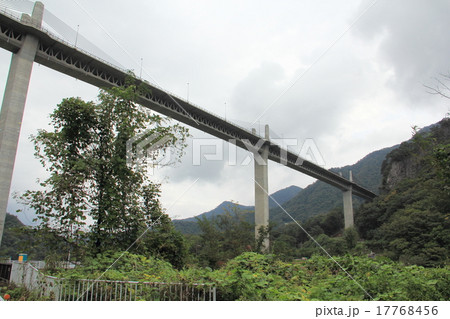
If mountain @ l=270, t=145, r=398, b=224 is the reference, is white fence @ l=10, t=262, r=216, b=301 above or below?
below

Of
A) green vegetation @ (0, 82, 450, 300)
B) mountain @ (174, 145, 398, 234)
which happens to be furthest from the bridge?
mountain @ (174, 145, 398, 234)

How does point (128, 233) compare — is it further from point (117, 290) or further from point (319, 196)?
point (319, 196)

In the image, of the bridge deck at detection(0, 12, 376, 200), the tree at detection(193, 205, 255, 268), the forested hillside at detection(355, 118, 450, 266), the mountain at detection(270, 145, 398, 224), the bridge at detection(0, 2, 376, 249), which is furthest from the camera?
the mountain at detection(270, 145, 398, 224)

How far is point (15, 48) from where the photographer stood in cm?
1919

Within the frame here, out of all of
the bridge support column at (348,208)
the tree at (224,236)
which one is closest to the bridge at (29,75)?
the tree at (224,236)

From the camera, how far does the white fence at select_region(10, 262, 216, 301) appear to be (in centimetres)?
491

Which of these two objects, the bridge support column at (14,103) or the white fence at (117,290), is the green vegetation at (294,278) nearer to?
the white fence at (117,290)

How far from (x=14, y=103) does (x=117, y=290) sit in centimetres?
1688

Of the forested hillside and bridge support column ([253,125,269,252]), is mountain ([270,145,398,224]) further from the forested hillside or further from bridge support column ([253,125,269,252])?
bridge support column ([253,125,269,252])

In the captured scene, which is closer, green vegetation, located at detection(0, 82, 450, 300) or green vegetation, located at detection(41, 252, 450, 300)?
green vegetation, located at detection(41, 252, 450, 300)

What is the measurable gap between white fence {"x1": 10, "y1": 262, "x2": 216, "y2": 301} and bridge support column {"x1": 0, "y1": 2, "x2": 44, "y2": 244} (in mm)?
13224

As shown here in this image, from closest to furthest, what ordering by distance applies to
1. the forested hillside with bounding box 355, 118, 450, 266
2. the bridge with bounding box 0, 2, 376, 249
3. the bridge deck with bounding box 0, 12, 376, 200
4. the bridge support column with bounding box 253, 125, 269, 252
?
the forested hillside with bounding box 355, 118, 450, 266, the bridge with bounding box 0, 2, 376, 249, the bridge deck with bounding box 0, 12, 376, 200, the bridge support column with bounding box 253, 125, 269, 252

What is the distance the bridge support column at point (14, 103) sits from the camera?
55.0 feet
